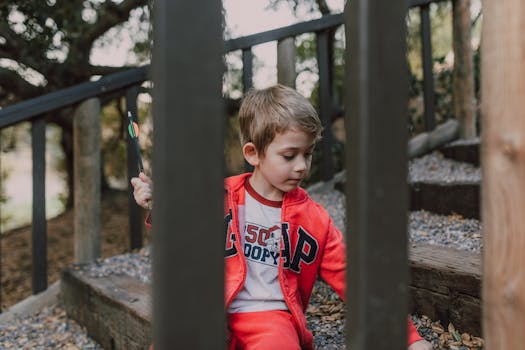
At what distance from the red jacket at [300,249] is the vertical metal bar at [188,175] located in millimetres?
792

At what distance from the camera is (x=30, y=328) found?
2.37 metres

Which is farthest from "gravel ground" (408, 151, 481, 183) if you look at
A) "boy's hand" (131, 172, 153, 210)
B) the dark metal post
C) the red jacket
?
"boy's hand" (131, 172, 153, 210)

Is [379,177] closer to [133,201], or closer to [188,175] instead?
[188,175]

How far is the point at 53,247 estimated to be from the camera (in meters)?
5.11

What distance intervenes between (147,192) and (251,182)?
0.37 meters

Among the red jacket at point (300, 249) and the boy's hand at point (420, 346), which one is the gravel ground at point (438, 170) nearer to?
the red jacket at point (300, 249)

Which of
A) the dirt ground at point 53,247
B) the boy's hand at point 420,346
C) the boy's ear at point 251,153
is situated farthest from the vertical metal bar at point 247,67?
the dirt ground at point 53,247

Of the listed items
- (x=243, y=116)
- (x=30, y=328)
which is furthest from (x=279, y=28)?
(x=30, y=328)

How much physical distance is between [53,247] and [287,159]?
4.27m

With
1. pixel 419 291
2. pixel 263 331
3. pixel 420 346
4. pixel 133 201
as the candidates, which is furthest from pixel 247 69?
pixel 420 346

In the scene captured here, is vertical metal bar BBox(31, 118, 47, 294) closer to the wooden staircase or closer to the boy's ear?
the wooden staircase

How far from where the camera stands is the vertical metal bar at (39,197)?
2.49 meters

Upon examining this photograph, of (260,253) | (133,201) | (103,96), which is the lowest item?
(260,253)

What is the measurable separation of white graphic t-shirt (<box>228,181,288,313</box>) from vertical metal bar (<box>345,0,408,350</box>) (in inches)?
29.8
